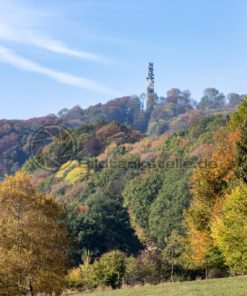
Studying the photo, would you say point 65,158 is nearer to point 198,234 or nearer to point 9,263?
point 198,234

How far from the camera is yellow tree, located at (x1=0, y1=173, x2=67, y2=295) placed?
2833 centimetres

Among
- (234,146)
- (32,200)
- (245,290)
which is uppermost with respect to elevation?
(234,146)

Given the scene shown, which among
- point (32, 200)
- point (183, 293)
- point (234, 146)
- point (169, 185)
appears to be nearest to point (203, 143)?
point (169, 185)

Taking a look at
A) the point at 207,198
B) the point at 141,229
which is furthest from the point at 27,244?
the point at 141,229

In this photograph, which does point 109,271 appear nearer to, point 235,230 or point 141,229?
point 235,230

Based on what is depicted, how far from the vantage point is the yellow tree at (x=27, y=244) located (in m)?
28.3

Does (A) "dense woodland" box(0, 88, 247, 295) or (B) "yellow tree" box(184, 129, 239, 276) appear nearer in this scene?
(A) "dense woodland" box(0, 88, 247, 295)

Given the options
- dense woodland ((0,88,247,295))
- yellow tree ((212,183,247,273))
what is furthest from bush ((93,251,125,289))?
yellow tree ((212,183,247,273))

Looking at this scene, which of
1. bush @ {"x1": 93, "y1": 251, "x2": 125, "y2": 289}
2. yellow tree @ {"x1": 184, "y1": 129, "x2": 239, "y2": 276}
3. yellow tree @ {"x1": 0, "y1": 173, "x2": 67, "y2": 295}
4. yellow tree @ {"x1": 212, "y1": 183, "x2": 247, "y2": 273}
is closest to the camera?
yellow tree @ {"x1": 0, "y1": 173, "x2": 67, "y2": 295}

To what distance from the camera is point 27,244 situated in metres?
29.0

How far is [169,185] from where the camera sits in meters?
84.7

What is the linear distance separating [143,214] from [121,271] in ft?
149

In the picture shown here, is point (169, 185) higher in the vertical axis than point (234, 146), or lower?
lower

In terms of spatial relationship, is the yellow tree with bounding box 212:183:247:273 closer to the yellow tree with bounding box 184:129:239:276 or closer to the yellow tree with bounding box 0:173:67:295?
the yellow tree with bounding box 184:129:239:276
